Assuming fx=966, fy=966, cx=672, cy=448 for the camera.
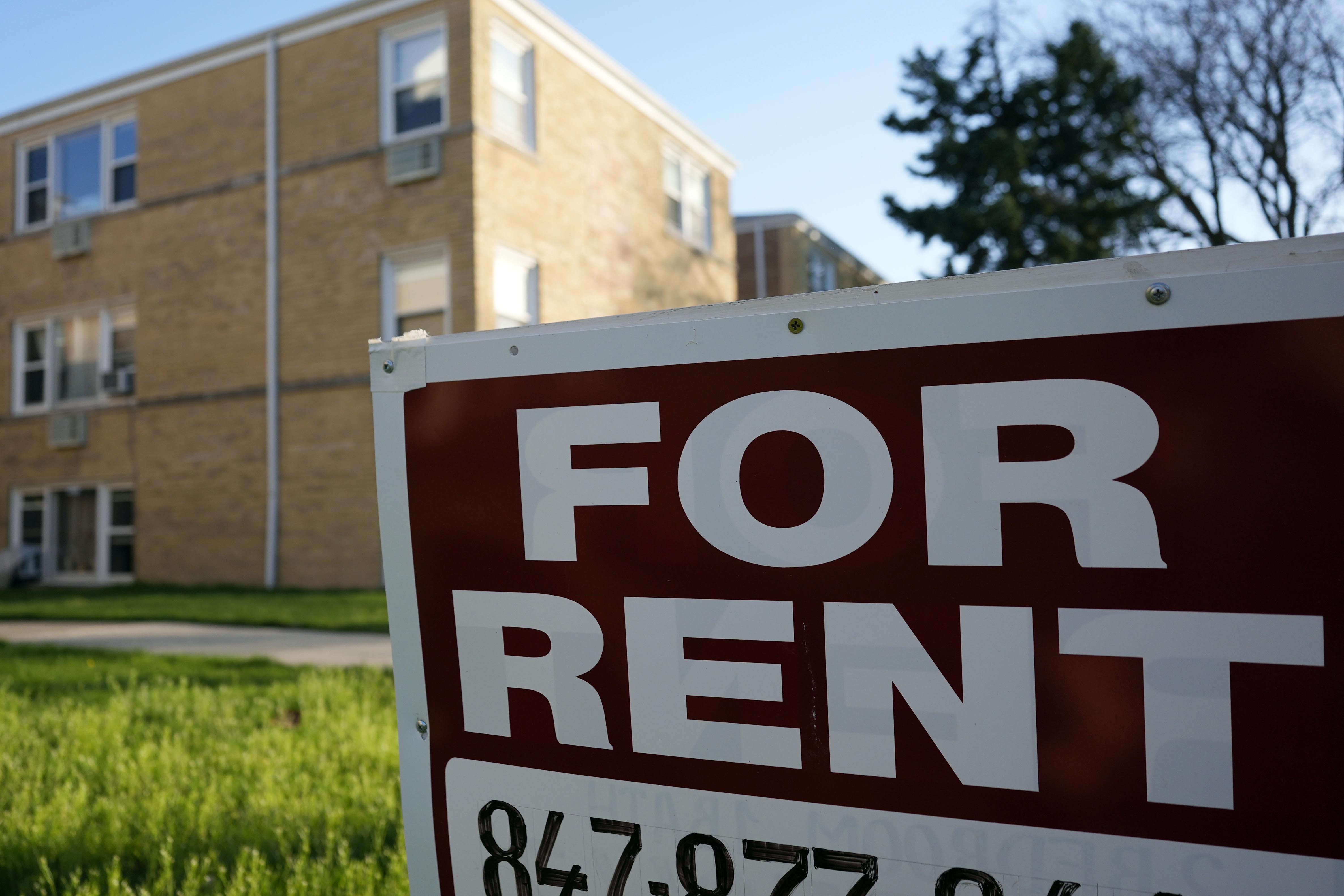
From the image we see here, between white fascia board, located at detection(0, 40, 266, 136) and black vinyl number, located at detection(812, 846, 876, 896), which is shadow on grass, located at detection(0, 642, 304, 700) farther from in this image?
white fascia board, located at detection(0, 40, 266, 136)

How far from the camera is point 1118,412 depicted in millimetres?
1172

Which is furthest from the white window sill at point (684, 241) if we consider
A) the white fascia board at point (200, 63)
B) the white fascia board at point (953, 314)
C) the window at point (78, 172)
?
the white fascia board at point (953, 314)

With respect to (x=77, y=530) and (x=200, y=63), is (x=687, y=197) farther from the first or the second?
(x=77, y=530)

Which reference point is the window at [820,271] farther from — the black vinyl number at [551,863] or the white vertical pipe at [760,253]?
the black vinyl number at [551,863]

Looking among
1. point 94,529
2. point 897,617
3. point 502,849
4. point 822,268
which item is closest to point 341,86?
point 94,529

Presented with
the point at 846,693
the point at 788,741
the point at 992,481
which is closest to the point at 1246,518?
the point at 992,481

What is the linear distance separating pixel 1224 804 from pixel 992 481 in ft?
1.48

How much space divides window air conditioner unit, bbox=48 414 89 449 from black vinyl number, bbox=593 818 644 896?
56.7ft

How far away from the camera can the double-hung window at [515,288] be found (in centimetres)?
1312

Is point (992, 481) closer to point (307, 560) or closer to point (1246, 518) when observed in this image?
point (1246, 518)

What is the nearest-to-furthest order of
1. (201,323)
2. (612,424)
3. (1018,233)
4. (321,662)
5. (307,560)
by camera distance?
(612,424), (321,662), (307,560), (201,323), (1018,233)

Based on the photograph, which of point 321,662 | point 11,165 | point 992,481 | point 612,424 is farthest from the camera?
point 11,165

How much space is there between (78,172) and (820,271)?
753 inches

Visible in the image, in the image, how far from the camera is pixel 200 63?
1478 cm
